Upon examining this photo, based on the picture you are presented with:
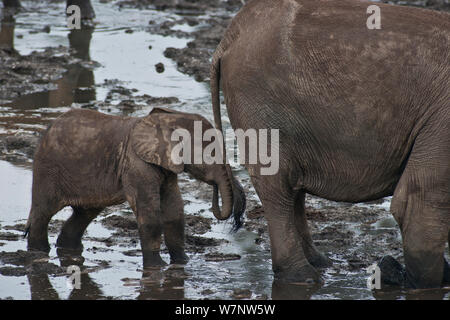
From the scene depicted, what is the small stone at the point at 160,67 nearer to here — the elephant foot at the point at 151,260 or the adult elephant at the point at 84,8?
the adult elephant at the point at 84,8

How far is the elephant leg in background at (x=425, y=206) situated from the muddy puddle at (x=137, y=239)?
0.18 meters

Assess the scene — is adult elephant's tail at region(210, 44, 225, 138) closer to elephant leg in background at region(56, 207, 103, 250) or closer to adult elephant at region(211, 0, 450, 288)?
adult elephant at region(211, 0, 450, 288)

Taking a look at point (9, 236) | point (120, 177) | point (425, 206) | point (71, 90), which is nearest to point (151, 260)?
point (120, 177)

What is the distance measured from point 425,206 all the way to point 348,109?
0.77 metres

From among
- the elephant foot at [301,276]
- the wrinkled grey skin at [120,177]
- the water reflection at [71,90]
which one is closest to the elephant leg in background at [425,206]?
the elephant foot at [301,276]

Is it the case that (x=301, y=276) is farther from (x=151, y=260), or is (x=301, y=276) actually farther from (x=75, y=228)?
(x=75, y=228)

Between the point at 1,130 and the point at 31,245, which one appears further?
the point at 1,130

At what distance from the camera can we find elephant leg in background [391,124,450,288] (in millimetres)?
6238

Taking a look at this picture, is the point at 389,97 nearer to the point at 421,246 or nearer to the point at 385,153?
the point at 385,153

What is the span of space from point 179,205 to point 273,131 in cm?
109

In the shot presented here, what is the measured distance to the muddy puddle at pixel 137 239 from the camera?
650 cm

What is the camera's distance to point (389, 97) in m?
6.28

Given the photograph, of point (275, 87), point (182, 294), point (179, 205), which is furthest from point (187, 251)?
point (275, 87)

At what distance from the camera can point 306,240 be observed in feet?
23.8
